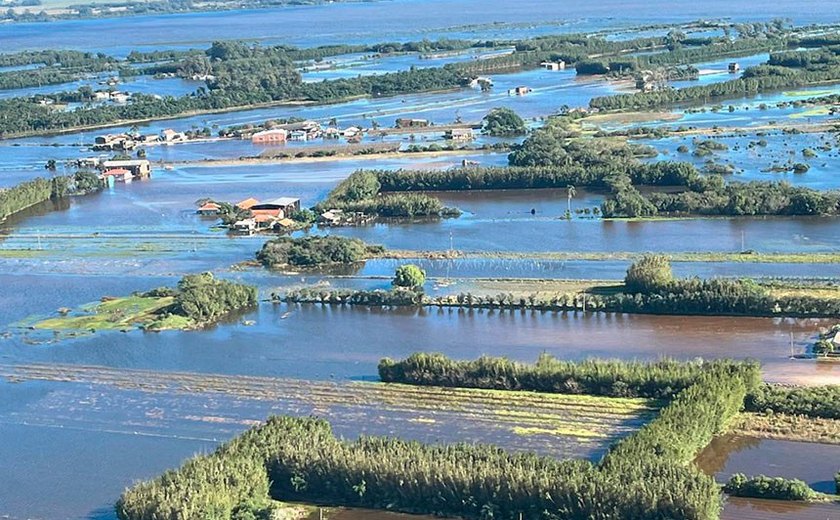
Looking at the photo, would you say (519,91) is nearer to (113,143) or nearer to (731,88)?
(731,88)

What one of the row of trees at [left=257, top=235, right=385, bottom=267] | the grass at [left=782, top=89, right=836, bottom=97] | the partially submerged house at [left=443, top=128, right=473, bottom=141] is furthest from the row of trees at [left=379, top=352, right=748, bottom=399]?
the grass at [left=782, top=89, right=836, bottom=97]

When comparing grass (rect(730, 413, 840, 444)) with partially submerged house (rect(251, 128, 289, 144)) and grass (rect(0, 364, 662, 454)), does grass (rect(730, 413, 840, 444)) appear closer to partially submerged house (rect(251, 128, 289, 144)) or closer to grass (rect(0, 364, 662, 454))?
grass (rect(0, 364, 662, 454))

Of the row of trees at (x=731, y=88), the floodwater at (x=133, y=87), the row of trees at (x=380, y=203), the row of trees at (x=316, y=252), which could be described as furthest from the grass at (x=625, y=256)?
the floodwater at (x=133, y=87)

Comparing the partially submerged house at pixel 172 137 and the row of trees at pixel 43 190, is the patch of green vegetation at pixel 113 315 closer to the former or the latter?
the row of trees at pixel 43 190

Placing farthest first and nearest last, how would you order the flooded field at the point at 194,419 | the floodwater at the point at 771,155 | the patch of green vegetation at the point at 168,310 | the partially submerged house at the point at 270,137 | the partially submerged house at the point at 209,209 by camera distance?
the partially submerged house at the point at 270,137 → the partially submerged house at the point at 209,209 → the floodwater at the point at 771,155 → the patch of green vegetation at the point at 168,310 → the flooded field at the point at 194,419

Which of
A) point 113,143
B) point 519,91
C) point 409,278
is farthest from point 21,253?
point 519,91

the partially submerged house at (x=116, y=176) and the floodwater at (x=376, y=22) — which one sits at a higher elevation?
the floodwater at (x=376, y=22)

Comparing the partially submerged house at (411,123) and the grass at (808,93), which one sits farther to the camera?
the grass at (808,93)
